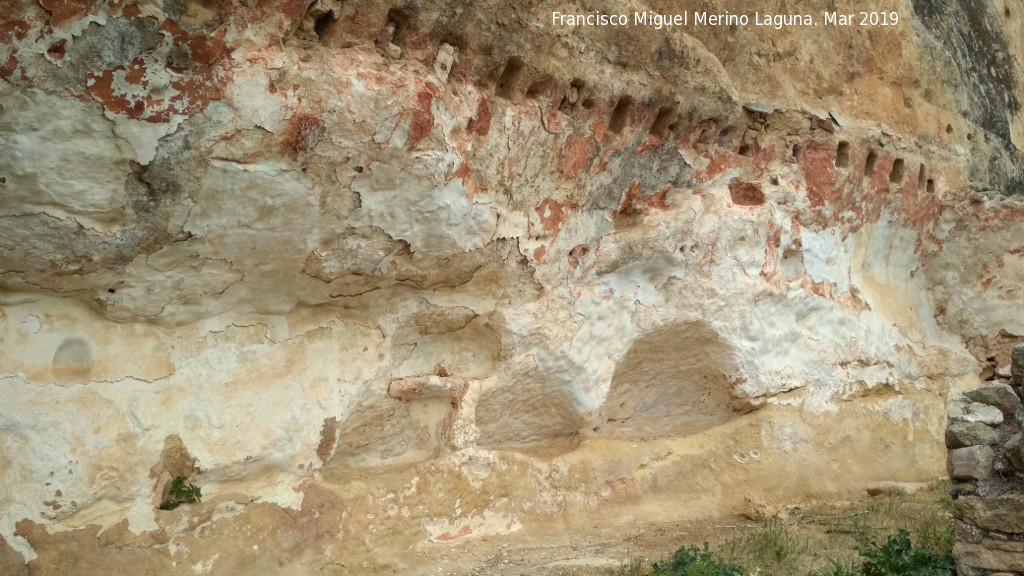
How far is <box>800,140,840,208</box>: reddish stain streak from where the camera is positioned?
645 cm

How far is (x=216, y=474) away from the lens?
14.1ft

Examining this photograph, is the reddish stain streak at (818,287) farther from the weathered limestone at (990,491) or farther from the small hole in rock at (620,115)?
the weathered limestone at (990,491)

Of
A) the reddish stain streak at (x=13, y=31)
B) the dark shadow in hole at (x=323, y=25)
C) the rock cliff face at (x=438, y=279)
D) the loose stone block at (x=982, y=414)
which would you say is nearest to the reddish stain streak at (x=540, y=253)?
the rock cliff face at (x=438, y=279)

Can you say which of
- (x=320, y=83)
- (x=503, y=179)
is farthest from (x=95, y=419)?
(x=503, y=179)

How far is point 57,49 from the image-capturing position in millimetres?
3518

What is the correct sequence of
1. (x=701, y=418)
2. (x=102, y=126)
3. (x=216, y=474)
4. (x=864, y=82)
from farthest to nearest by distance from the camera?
(x=864, y=82) → (x=701, y=418) → (x=216, y=474) → (x=102, y=126)

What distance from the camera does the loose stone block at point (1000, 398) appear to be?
403cm

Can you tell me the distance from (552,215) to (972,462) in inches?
103

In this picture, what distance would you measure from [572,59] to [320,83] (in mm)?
1628

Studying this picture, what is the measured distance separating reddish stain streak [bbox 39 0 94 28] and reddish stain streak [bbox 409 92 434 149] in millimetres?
1484

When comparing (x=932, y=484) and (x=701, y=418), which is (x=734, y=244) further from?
(x=932, y=484)

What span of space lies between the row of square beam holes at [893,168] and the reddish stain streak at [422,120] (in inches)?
125

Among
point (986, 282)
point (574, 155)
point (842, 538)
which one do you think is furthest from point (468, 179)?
point (986, 282)

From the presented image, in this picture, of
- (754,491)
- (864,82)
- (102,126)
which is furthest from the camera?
(864,82)
